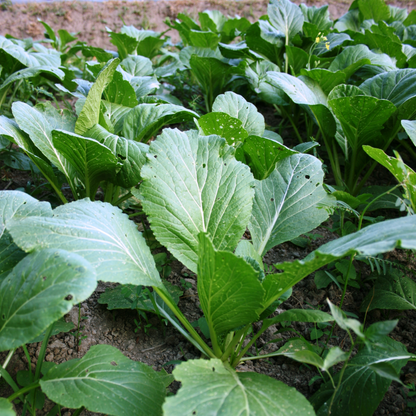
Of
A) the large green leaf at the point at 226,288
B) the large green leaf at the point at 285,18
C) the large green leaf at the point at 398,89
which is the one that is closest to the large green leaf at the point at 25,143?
the large green leaf at the point at 226,288

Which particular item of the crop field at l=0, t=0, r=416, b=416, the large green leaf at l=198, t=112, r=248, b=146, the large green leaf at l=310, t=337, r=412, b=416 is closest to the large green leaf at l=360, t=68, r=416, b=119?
the crop field at l=0, t=0, r=416, b=416

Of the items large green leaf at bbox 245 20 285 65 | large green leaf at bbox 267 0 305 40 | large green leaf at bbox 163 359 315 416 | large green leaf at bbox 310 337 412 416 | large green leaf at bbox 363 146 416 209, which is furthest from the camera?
large green leaf at bbox 267 0 305 40

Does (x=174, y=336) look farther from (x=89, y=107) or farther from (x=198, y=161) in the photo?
(x=89, y=107)

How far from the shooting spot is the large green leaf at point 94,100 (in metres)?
1.55

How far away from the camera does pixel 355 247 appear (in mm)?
943

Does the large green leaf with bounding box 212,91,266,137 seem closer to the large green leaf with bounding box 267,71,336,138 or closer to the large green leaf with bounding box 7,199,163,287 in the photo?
the large green leaf with bounding box 267,71,336,138

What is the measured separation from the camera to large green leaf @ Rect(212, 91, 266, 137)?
188 cm

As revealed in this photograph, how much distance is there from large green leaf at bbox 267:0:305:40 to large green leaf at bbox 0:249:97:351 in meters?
2.76

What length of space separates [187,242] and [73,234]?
15.5 inches

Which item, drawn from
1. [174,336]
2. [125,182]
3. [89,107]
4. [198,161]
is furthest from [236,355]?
[89,107]

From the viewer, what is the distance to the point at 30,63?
2430 millimetres

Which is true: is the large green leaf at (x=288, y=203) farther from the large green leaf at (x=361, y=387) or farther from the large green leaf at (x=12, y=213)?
the large green leaf at (x=12, y=213)

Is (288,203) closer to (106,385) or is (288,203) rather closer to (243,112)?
(243,112)

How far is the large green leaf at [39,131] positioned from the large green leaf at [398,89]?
1721mm
